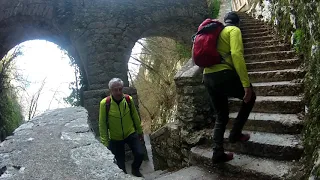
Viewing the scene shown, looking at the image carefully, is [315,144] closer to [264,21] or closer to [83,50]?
[264,21]

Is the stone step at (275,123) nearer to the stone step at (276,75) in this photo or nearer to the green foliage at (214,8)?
the stone step at (276,75)

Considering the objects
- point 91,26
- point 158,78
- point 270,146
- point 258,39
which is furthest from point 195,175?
point 158,78

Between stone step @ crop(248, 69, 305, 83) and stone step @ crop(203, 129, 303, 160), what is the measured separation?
1.28 m

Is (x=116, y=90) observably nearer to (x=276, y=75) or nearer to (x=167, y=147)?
(x=167, y=147)

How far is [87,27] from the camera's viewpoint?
7.87 metres

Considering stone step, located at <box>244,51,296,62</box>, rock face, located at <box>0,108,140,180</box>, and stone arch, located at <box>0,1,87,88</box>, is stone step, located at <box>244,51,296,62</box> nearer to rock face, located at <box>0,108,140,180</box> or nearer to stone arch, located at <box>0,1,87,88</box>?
rock face, located at <box>0,108,140,180</box>

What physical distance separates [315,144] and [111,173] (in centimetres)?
179

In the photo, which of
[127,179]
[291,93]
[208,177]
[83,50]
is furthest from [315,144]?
[83,50]

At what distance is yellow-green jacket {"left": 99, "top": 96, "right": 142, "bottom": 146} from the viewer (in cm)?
371

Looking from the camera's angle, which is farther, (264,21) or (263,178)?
(264,21)

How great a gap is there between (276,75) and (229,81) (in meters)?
1.77

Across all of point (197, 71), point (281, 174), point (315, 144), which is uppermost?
point (197, 71)

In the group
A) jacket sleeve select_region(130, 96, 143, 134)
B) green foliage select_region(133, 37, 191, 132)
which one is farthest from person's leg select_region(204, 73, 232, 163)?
green foliage select_region(133, 37, 191, 132)

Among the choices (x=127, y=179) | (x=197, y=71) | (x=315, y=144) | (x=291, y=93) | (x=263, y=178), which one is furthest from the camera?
(x=197, y=71)
